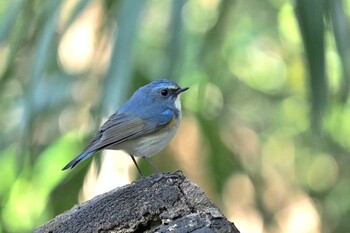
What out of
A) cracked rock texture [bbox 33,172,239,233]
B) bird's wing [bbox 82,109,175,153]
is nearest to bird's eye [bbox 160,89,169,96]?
bird's wing [bbox 82,109,175,153]

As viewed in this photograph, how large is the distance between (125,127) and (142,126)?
0.07 meters

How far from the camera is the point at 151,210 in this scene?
1.61 meters

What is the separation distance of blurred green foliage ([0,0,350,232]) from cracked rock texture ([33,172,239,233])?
497mm

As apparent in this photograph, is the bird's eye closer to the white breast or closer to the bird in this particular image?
the bird

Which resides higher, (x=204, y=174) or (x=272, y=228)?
(x=204, y=174)

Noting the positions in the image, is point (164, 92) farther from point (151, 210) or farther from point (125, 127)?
point (151, 210)

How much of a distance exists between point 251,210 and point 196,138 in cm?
91

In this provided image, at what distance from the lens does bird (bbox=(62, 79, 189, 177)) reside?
2.53 metres

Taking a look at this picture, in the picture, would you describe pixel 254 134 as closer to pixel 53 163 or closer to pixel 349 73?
pixel 53 163

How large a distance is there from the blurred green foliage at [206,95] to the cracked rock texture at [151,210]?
0.50 metres

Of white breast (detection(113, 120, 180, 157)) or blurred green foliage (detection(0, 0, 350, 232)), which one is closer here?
blurred green foliage (detection(0, 0, 350, 232))

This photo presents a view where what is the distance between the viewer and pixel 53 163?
12.1ft

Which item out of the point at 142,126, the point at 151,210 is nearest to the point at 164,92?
the point at 142,126

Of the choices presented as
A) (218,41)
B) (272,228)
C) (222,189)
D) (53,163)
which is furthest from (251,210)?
(218,41)
